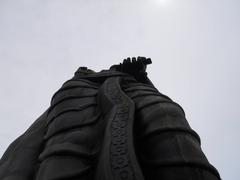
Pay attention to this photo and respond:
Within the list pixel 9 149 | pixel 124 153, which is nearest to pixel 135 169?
pixel 124 153

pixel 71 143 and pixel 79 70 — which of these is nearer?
pixel 71 143

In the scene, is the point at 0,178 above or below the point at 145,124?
below

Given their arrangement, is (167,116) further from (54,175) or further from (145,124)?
(54,175)

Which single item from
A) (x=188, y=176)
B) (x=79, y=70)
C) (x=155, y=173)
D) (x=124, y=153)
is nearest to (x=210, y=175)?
(x=188, y=176)

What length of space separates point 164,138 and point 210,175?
690mm

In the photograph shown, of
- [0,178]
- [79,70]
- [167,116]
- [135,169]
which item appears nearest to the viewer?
[135,169]

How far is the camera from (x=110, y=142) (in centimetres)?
409

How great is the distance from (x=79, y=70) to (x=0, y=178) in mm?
3532

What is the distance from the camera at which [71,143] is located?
445 cm

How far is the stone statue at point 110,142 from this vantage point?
3770 millimetres

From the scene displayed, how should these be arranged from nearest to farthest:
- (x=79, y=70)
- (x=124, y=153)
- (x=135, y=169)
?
(x=135, y=169), (x=124, y=153), (x=79, y=70)

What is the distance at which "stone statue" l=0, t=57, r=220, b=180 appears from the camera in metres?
3.77

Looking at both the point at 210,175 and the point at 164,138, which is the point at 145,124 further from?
the point at 210,175

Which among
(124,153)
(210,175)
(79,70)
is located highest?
(79,70)
